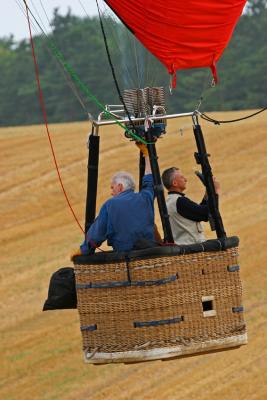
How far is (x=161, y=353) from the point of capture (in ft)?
31.8

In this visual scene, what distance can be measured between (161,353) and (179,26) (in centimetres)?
244

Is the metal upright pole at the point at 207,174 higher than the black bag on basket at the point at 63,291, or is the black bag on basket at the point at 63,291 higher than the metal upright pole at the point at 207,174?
the metal upright pole at the point at 207,174

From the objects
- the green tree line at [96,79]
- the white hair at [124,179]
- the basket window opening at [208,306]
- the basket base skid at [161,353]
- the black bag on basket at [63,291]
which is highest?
the green tree line at [96,79]

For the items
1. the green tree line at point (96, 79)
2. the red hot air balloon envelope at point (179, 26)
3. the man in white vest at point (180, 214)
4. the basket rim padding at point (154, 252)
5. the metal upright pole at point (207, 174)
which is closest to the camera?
the basket rim padding at point (154, 252)

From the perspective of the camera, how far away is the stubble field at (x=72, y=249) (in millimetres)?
15922

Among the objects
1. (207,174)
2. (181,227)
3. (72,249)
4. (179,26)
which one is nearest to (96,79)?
(72,249)

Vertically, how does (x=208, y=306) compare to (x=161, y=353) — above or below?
above

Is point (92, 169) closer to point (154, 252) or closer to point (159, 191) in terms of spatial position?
point (159, 191)

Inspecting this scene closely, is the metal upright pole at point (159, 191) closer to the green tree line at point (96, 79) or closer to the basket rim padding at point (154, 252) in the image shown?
the basket rim padding at point (154, 252)

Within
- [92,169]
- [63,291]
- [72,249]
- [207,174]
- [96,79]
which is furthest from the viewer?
[96,79]

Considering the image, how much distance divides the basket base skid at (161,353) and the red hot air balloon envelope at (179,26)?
1.95m

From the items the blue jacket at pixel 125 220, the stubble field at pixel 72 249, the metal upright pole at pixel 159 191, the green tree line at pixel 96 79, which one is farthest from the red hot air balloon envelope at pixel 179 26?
the green tree line at pixel 96 79

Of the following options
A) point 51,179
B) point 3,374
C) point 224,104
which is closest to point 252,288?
point 3,374

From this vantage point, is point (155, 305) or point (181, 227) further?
point (181, 227)
